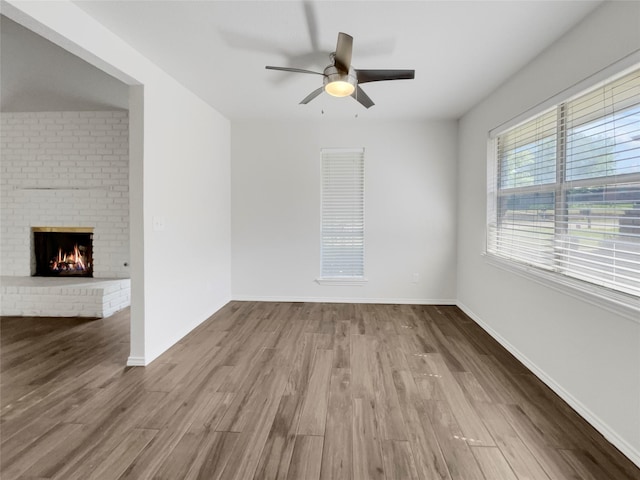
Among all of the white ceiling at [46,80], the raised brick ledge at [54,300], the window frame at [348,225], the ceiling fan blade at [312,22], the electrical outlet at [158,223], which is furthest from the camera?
the window frame at [348,225]

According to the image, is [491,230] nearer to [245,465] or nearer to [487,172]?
[487,172]

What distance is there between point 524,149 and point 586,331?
1.70 meters

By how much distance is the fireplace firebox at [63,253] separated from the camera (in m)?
4.52

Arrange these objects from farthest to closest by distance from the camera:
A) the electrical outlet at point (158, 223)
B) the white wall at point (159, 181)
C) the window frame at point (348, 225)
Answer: the window frame at point (348, 225)
the electrical outlet at point (158, 223)
the white wall at point (159, 181)

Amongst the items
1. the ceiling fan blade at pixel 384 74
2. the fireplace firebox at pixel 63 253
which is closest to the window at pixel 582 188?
the ceiling fan blade at pixel 384 74

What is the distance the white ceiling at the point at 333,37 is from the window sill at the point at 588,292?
1749mm

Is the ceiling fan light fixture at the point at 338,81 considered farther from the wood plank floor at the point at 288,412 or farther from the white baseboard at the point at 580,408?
the white baseboard at the point at 580,408

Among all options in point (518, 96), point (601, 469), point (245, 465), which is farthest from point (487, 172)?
point (245, 465)

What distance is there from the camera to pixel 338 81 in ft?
7.93

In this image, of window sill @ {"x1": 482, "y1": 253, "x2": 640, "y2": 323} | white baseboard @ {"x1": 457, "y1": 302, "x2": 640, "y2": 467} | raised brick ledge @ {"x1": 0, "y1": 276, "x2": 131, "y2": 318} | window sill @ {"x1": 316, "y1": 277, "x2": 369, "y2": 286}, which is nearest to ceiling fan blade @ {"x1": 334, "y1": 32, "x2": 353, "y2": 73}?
window sill @ {"x1": 482, "y1": 253, "x2": 640, "y2": 323}

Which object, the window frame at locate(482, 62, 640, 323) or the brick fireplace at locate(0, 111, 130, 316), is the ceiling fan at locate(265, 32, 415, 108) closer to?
the window frame at locate(482, 62, 640, 323)

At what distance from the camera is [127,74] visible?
8.23 ft

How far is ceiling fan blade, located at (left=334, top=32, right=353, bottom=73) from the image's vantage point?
6.66ft

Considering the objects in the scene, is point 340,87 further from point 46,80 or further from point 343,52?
point 46,80
